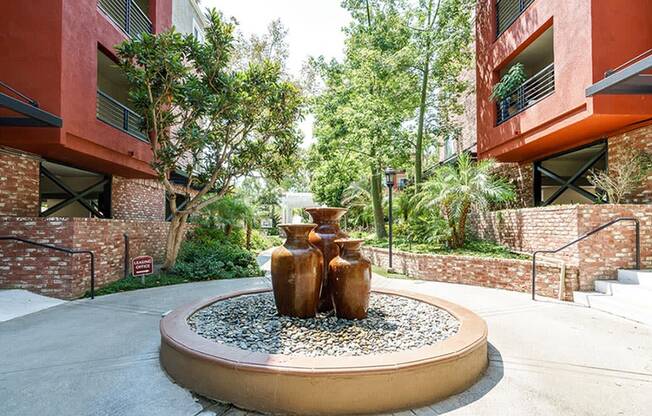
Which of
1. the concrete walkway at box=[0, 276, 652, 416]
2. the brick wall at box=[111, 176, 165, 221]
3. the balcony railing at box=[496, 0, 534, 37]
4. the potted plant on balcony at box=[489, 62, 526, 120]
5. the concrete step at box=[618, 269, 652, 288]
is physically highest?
the balcony railing at box=[496, 0, 534, 37]

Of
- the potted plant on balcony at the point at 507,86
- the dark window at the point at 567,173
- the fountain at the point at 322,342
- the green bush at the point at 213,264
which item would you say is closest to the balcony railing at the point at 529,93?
the potted plant on balcony at the point at 507,86

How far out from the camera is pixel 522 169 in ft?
38.9

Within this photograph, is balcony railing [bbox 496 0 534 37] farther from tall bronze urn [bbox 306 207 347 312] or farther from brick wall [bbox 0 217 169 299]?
brick wall [bbox 0 217 169 299]

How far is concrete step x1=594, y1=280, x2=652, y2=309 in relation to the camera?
5.87m

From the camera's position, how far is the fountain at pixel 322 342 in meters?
2.92

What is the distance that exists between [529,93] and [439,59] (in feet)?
12.8

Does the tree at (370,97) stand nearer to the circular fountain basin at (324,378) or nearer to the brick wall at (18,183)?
the brick wall at (18,183)

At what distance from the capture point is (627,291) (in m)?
6.21

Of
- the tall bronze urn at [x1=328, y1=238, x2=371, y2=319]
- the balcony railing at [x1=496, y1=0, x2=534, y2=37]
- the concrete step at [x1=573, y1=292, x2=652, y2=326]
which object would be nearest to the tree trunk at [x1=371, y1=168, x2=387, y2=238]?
the balcony railing at [x1=496, y1=0, x2=534, y2=37]

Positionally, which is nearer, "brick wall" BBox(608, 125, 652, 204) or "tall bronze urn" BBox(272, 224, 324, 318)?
"tall bronze urn" BBox(272, 224, 324, 318)

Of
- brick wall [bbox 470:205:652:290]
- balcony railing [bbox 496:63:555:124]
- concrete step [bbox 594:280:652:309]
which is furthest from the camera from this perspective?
balcony railing [bbox 496:63:555:124]

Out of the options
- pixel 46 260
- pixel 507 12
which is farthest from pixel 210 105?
pixel 507 12

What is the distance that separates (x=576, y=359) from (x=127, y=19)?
12.5 m

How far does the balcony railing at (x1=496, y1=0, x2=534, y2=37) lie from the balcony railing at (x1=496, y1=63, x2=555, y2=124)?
185 centimetres
